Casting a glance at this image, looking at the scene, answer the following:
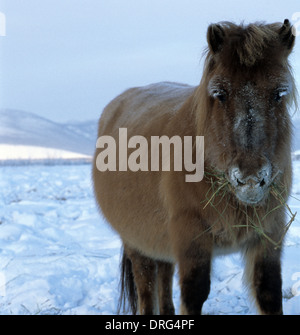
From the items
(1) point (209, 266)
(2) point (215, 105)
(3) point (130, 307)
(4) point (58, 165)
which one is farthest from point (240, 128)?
(4) point (58, 165)

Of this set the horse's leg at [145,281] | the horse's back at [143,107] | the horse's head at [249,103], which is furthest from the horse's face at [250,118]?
the horse's leg at [145,281]

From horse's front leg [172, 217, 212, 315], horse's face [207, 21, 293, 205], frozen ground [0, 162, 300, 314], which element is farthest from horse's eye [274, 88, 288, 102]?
frozen ground [0, 162, 300, 314]

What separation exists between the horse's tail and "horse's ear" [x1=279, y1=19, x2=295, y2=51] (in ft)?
8.36

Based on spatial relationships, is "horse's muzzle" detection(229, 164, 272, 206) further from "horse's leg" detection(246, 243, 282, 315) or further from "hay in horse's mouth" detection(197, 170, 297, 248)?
"horse's leg" detection(246, 243, 282, 315)

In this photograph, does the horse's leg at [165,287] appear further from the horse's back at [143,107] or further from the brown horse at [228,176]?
the horse's back at [143,107]

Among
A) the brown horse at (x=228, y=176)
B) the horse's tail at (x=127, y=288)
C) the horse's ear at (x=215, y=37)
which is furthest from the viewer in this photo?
the horse's tail at (x=127, y=288)

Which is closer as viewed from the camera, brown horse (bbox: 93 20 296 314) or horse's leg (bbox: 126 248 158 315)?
brown horse (bbox: 93 20 296 314)

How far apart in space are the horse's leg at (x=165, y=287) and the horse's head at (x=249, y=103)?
1.82 meters

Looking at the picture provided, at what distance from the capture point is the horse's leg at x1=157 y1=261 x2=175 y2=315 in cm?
410

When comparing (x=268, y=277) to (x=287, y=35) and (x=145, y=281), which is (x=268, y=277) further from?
(x=287, y=35)

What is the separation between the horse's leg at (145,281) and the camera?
13.2 ft

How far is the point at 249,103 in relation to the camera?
2.44 m

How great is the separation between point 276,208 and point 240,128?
0.70 m

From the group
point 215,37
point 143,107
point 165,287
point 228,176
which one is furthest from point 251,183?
point 165,287
